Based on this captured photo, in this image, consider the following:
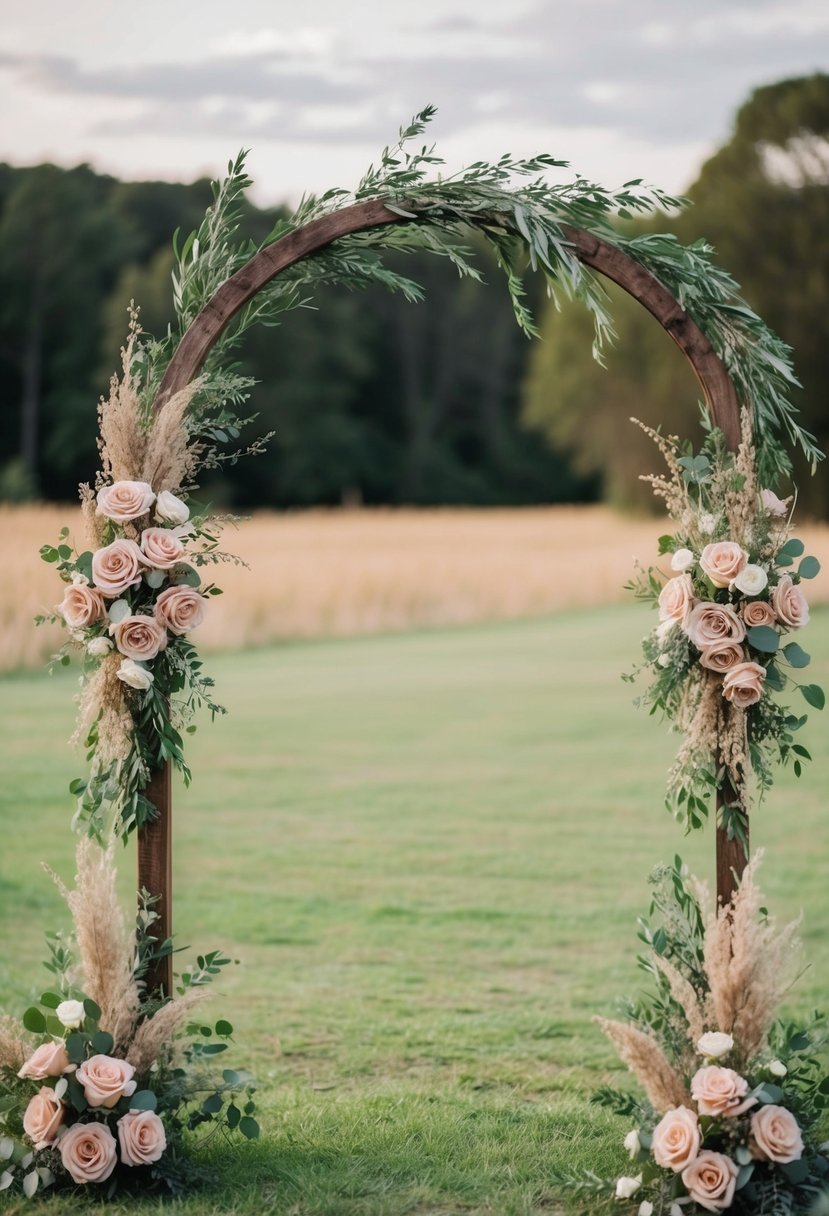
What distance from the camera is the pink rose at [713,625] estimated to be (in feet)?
10.7

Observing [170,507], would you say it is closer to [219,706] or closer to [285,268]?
[219,706]

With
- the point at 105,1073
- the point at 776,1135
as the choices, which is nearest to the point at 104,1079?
the point at 105,1073

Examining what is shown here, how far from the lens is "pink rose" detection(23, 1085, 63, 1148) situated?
325 centimetres

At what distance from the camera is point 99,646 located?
3299mm

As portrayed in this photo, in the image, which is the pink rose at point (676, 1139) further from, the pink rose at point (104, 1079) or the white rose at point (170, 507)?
the white rose at point (170, 507)

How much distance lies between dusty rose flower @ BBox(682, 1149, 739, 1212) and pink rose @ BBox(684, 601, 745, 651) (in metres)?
1.21

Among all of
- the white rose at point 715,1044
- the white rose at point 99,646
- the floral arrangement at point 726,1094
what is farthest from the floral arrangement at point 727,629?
the white rose at point 99,646

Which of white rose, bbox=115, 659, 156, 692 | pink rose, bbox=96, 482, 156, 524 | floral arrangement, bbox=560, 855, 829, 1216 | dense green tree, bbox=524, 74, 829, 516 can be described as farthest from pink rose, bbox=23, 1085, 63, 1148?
dense green tree, bbox=524, 74, 829, 516

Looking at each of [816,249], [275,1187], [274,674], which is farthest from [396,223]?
[816,249]

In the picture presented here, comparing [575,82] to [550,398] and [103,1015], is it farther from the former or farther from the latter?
[103,1015]

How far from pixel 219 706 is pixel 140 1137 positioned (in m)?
1.10

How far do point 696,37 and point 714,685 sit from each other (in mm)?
15426

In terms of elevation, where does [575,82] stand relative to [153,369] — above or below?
above

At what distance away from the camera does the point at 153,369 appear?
11.5 ft
